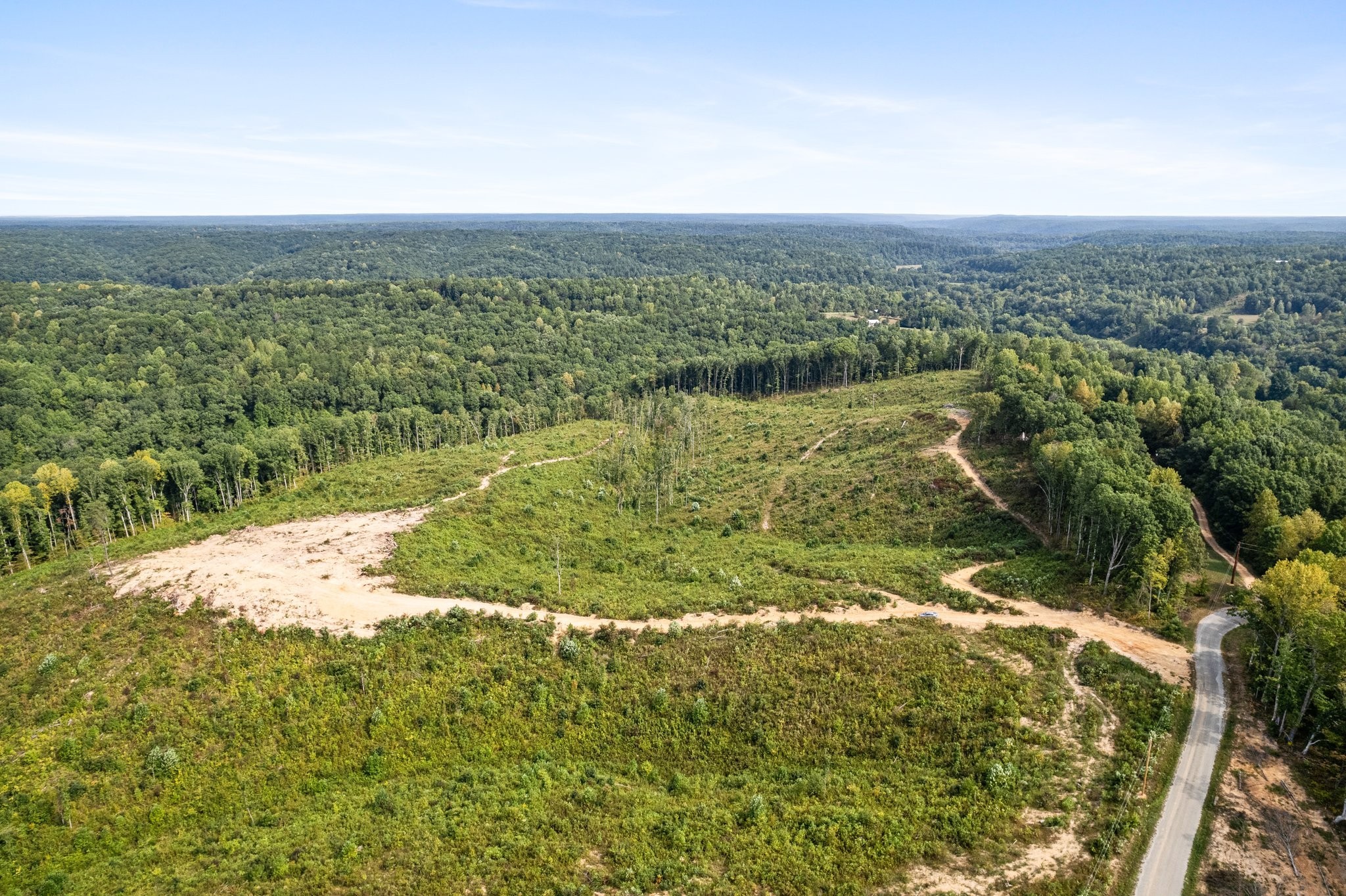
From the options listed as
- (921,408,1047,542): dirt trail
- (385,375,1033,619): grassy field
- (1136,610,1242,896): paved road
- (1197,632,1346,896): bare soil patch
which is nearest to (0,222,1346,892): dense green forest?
(385,375,1033,619): grassy field

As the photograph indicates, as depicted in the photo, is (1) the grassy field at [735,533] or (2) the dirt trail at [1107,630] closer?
(2) the dirt trail at [1107,630]

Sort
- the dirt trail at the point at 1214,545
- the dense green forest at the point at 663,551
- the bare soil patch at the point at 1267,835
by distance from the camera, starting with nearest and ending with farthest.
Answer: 1. the bare soil patch at the point at 1267,835
2. the dense green forest at the point at 663,551
3. the dirt trail at the point at 1214,545

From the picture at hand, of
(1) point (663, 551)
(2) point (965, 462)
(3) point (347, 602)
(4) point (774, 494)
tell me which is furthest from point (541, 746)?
(2) point (965, 462)

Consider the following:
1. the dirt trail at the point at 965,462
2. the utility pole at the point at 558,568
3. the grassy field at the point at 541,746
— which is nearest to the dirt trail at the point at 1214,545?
the dirt trail at the point at 965,462


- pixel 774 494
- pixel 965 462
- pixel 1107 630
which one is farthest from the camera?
pixel 774 494

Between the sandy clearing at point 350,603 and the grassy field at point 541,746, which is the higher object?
the sandy clearing at point 350,603

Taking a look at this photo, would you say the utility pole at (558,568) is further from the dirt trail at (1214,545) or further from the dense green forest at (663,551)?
Answer: the dirt trail at (1214,545)

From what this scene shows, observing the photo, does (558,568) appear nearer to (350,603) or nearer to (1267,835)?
(350,603)

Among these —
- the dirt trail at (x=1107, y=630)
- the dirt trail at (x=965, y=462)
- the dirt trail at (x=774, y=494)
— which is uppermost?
the dirt trail at (x=965, y=462)
